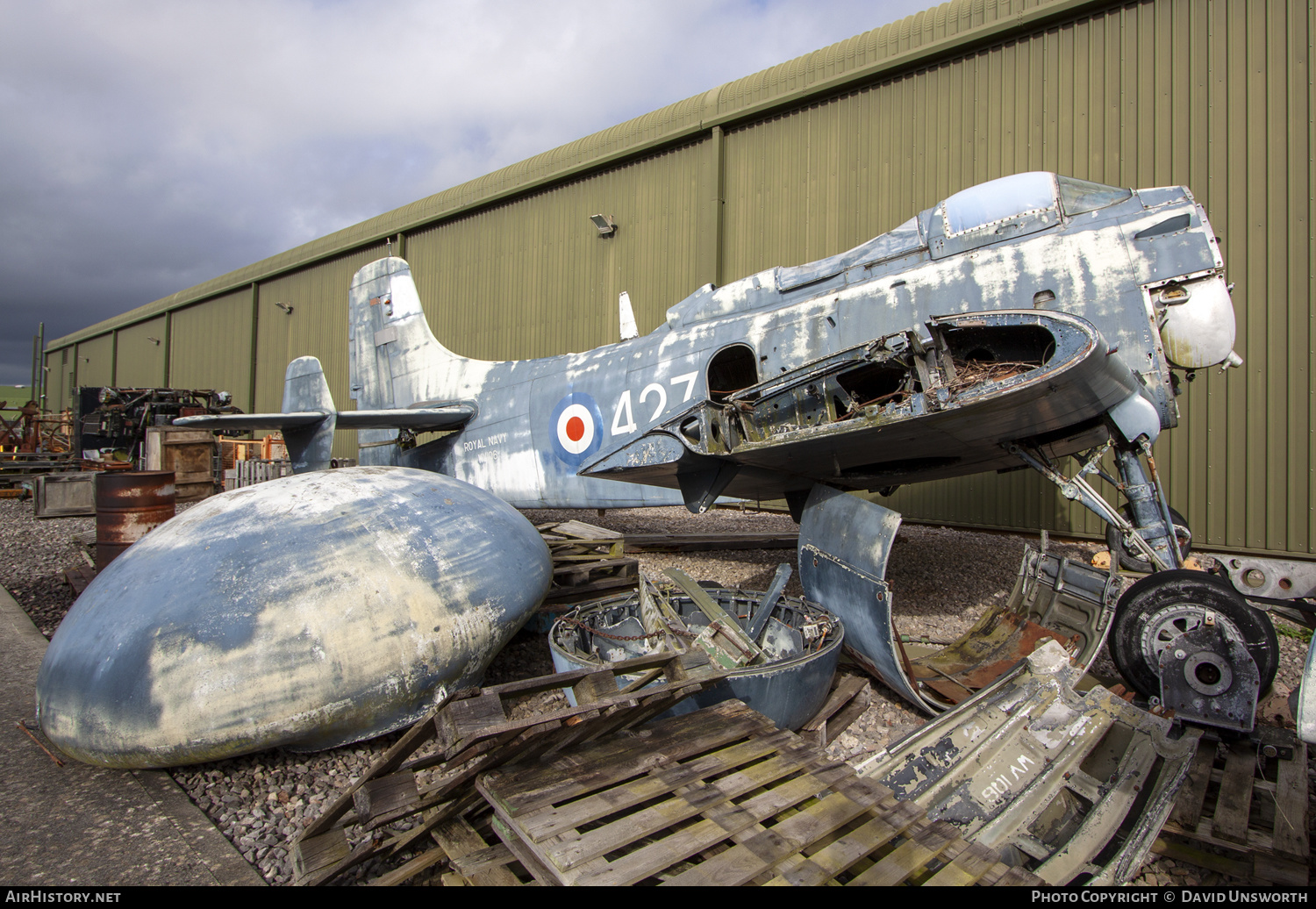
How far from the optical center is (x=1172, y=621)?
3.74m

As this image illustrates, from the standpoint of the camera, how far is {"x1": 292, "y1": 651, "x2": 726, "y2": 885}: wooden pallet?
241cm

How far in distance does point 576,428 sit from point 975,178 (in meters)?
8.24

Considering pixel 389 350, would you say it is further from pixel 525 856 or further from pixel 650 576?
pixel 525 856

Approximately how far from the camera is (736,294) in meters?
6.37

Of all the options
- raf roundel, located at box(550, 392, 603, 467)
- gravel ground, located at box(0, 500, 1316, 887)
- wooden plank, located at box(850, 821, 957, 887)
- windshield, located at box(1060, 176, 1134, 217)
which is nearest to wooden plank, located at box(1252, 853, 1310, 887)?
gravel ground, located at box(0, 500, 1316, 887)

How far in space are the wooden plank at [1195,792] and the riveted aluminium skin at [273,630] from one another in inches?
145

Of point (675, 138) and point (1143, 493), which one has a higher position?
point (675, 138)

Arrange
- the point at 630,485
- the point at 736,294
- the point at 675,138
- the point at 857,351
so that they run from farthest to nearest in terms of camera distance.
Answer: the point at 675,138
the point at 630,485
the point at 736,294
the point at 857,351

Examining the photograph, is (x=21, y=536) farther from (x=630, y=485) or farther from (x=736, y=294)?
(x=736, y=294)

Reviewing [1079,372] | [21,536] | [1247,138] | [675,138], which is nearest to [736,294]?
[1079,372]

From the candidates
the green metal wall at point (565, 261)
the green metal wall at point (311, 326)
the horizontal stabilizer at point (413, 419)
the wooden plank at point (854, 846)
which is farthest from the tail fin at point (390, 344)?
the green metal wall at point (311, 326)

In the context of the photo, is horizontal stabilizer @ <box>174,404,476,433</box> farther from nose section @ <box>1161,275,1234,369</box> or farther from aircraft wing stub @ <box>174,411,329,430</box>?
nose section @ <box>1161,275,1234,369</box>

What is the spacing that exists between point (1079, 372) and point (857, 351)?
1261 millimetres

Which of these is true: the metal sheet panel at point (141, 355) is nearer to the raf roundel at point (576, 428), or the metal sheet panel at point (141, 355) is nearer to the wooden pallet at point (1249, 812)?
the raf roundel at point (576, 428)
